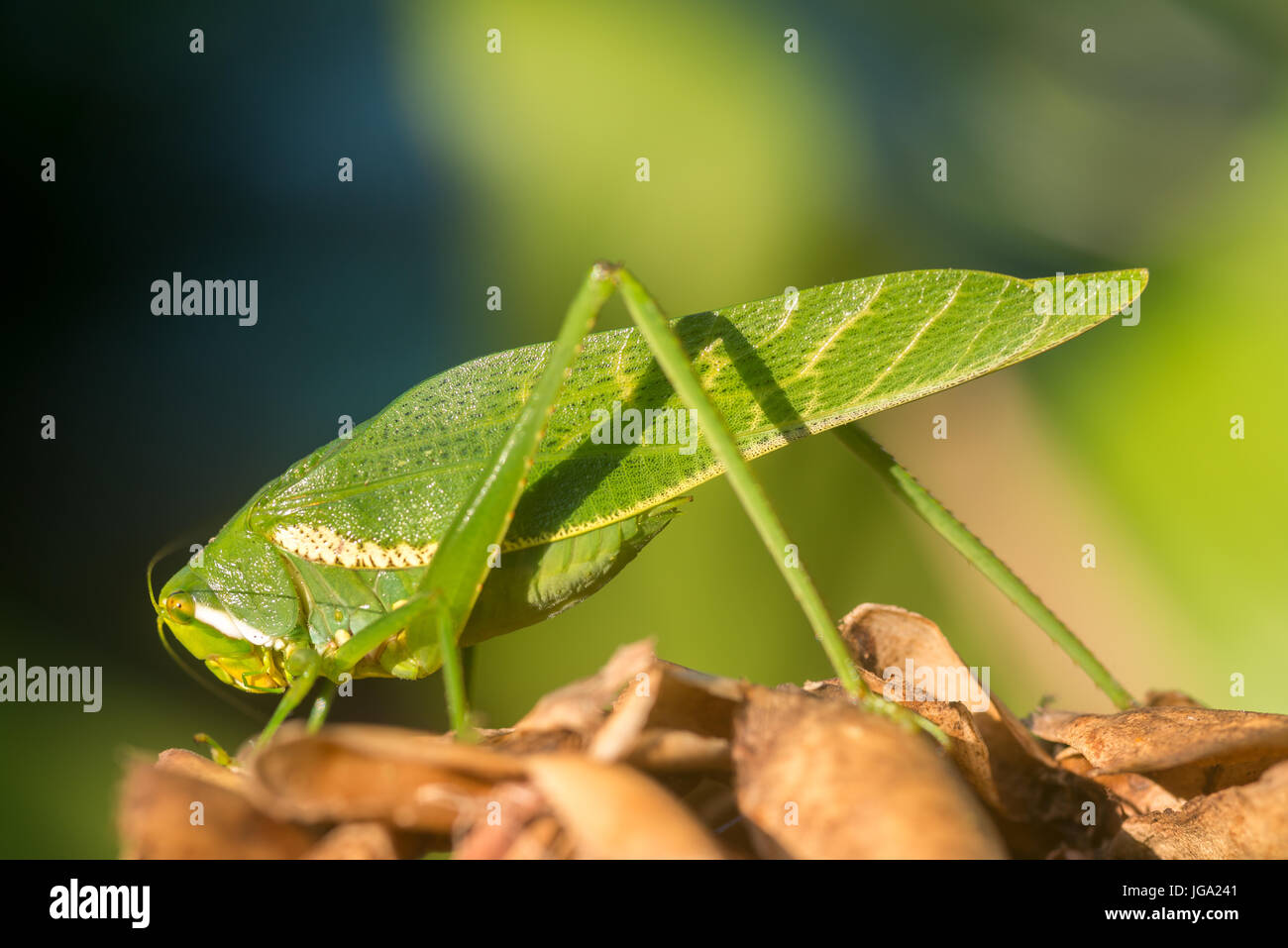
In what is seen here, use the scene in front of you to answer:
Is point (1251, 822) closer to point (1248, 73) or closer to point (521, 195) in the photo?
point (1248, 73)

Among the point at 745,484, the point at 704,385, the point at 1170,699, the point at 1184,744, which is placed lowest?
the point at 1170,699

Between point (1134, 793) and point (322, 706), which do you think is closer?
point (1134, 793)

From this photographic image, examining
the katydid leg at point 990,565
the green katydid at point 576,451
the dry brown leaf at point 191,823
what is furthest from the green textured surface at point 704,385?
the dry brown leaf at point 191,823

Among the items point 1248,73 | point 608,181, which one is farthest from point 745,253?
point 1248,73

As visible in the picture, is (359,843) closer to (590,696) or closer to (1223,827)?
(590,696)

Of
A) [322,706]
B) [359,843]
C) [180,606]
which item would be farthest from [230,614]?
[359,843]

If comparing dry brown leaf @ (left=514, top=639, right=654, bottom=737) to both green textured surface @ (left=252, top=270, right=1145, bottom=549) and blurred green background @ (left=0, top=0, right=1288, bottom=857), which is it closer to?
green textured surface @ (left=252, top=270, right=1145, bottom=549)

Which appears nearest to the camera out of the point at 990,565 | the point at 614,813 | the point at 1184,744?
the point at 614,813

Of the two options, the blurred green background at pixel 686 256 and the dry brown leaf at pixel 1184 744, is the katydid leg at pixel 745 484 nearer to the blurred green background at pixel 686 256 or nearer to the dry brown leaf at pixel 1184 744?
the dry brown leaf at pixel 1184 744

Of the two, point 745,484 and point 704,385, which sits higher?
point 704,385
